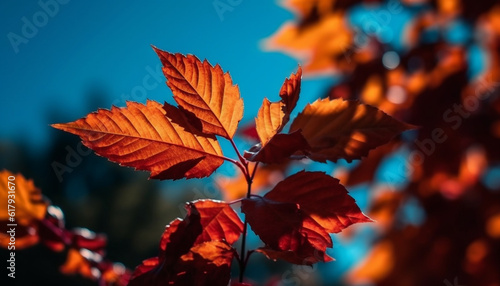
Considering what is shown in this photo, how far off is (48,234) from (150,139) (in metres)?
0.32

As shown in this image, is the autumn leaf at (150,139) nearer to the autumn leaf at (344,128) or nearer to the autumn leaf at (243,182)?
the autumn leaf at (344,128)

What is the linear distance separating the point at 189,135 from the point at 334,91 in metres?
1.38

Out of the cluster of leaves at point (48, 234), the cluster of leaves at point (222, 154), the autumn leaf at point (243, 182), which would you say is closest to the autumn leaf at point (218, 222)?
the cluster of leaves at point (222, 154)

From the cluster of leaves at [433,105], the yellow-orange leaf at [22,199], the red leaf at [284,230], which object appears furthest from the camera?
the cluster of leaves at [433,105]

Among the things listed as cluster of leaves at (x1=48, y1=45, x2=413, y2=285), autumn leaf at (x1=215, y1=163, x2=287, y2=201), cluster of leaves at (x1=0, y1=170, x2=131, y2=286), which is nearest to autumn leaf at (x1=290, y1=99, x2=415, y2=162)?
cluster of leaves at (x1=48, y1=45, x2=413, y2=285)

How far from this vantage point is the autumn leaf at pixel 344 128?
1.38 feet

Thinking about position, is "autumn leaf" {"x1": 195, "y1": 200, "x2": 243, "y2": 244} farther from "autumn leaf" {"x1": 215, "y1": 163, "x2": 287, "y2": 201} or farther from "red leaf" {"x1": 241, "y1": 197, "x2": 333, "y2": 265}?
"autumn leaf" {"x1": 215, "y1": 163, "x2": 287, "y2": 201}

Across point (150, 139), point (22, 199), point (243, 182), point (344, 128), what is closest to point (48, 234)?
point (22, 199)

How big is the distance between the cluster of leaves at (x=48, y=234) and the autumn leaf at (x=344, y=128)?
29 centimetres

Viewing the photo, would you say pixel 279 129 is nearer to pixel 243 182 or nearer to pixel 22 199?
pixel 22 199

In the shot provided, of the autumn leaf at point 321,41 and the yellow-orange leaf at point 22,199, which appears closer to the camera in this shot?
the yellow-orange leaf at point 22,199

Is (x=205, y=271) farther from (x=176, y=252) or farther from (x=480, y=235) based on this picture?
(x=480, y=235)

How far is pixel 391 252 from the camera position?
1.96 m

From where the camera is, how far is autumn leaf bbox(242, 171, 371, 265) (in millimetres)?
374
